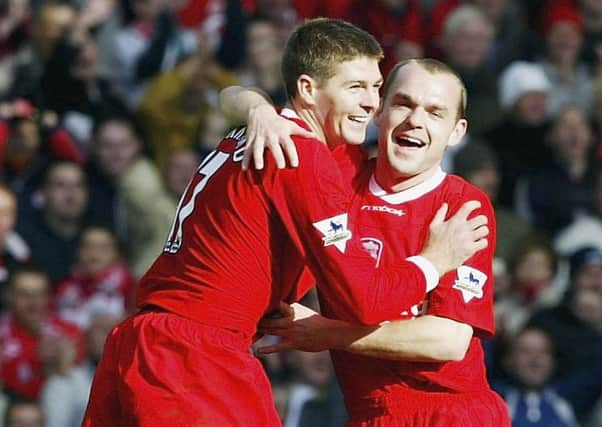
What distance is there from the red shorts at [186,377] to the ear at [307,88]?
Result: 0.91 meters

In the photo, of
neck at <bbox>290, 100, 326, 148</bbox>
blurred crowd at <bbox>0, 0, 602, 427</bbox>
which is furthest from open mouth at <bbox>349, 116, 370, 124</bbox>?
blurred crowd at <bbox>0, 0, 602, 427</bbox>

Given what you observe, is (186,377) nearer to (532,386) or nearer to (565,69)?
(532,386)

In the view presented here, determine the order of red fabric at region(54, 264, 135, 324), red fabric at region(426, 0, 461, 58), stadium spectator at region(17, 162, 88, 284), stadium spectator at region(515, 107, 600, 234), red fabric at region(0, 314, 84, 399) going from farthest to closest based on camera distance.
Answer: red fabric at region(426, 0, 461, 58) → stadium spectator at region(515, 107, 600, 234) → stadium spectator at region(17, 162, 88, 284) → red fabric at region(54, 264, 135, 324) → red fabric at region(0, 314, 84, 399)

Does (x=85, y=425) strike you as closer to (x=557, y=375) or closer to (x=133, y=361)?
(x=133, y=361)

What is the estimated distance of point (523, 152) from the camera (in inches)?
454

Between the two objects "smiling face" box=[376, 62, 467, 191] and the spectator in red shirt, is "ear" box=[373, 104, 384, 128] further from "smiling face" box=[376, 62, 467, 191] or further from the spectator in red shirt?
the spectator in red shirt

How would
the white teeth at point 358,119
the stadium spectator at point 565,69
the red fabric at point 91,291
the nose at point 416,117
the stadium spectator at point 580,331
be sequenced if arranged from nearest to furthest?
the white teeth at point 358,119 → the nose at point 416,117 → the stadium spectator at point 580,331 → the red fabric at point 91,291 → the stadium spectator at point 565,69

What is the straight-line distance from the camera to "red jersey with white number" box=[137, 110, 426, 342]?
5.65 metres

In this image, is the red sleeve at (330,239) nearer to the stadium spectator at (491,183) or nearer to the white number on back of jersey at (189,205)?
the white number on back of jersey at (189,205)

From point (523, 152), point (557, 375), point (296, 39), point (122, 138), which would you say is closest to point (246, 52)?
point (122, 138)

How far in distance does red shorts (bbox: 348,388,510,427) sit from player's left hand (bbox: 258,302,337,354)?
13.1 inches

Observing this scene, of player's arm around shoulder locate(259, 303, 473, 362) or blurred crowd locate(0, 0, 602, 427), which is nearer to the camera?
player's arm around shoulder locate(259, 303, 473, 362)

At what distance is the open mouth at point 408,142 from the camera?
6086 mm

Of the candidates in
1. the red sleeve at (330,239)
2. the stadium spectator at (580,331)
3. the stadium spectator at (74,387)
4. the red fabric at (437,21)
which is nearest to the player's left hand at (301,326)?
the red sleeve at (330,239)
